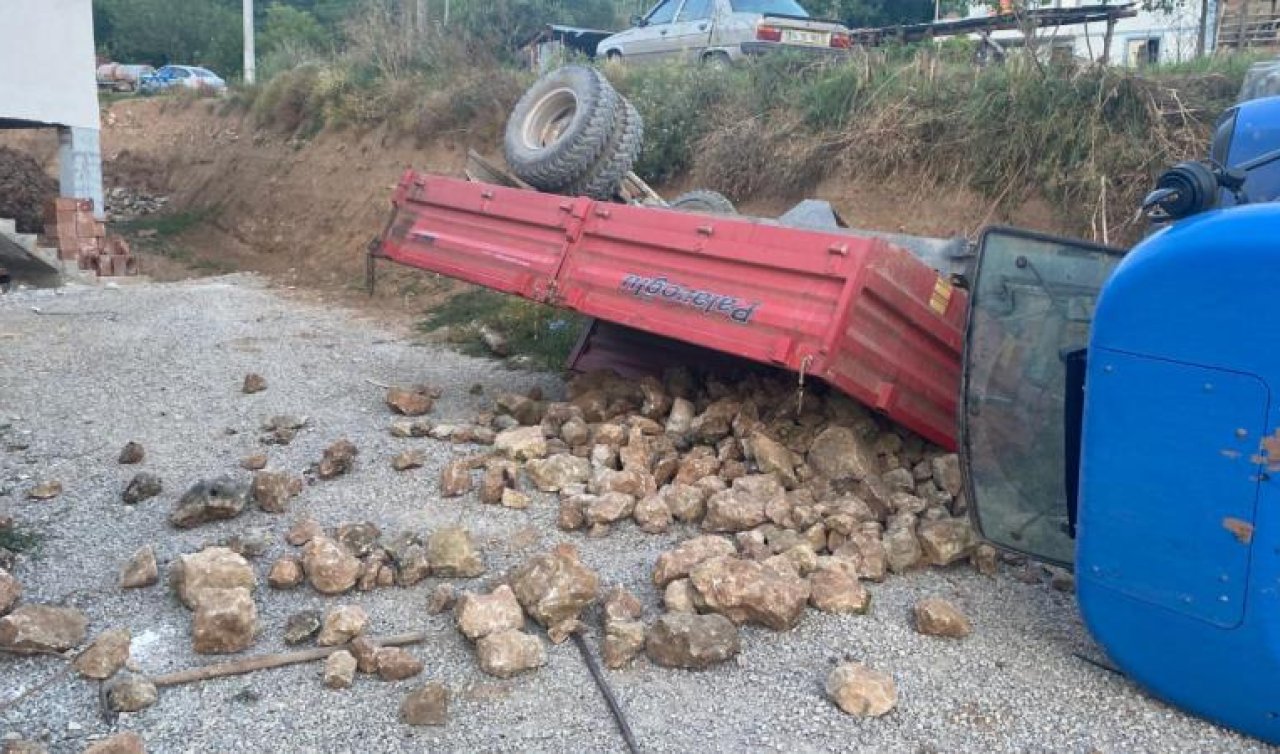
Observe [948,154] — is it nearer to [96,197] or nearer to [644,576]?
[644,576]

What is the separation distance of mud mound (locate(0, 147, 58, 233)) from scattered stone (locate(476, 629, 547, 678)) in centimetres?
1270

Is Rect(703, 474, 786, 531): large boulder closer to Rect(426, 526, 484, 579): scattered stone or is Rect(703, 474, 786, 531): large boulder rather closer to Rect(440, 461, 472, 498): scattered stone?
Rect(426, 526, 484, 579): scattered stone

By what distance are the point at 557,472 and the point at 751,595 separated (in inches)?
60.3

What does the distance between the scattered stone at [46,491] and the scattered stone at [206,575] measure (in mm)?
1434

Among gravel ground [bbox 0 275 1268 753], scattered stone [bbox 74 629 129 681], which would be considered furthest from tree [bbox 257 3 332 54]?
scattered stone [bbox 74 629 129 681]

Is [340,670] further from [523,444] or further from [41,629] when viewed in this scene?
[523,444]

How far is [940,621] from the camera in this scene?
370 centimetres

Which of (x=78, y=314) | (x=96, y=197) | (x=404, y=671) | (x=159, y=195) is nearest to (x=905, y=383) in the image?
(x=404, y=671)

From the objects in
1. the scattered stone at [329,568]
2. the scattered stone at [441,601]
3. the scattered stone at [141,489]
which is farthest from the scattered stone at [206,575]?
the scattered stone at [141,489]

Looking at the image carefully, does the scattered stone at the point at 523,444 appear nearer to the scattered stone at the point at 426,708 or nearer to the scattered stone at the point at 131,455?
the scattered stone at the point at 131,455

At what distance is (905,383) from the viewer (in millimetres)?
4711

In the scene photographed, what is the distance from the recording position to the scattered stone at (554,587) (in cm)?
367

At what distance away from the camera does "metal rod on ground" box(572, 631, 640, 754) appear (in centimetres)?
313

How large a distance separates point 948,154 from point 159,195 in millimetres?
13271
